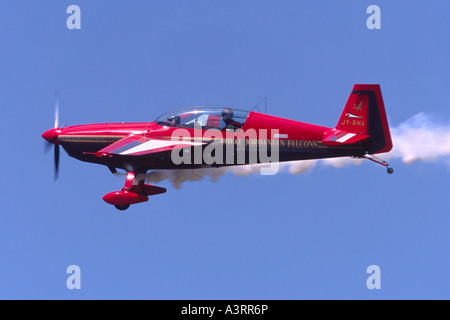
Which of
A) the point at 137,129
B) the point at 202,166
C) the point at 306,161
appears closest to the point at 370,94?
the point at 306,161

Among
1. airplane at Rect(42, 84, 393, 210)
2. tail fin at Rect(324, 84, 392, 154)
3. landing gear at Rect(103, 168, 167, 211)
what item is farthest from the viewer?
landing gear at Rect(103, 168, 167, 211)

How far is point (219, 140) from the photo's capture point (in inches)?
920

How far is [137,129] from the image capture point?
24.5 metres

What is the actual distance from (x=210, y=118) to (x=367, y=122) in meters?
4.20

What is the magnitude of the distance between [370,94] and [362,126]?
86cm

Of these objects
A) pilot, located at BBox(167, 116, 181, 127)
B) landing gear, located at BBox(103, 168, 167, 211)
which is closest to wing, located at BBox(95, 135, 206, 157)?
pilot, located at BBox(167, 116, 181, 127)

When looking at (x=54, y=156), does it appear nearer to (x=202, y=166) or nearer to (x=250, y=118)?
(x=202, y=166)

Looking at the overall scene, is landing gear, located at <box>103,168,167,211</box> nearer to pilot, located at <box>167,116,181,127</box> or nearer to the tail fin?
pilot, located at <box>167,116,181,127</box>

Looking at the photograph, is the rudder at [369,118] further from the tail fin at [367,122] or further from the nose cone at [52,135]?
the nose cone at [52,135]

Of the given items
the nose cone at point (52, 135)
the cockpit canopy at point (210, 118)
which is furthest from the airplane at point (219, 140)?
the nose cone at point (52, 135)

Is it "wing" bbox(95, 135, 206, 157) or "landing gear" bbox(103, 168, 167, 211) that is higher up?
"wing" bbox(95, 135, 206, 157)

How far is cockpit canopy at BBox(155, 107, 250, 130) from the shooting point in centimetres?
2341

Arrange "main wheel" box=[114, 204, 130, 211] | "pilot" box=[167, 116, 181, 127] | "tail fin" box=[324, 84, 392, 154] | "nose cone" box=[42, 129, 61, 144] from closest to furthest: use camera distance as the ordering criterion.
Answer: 1. "tail fin" box=[324, 84, 392, 154]
2. "pilot" box=[167, 116, 181, 127]
3. "main wheel" box=[114, 204, 130, 211]
4. "nose cone" box=[42, 129, 61, 144]

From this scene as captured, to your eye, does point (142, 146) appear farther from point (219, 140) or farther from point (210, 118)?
point (219, 140)
